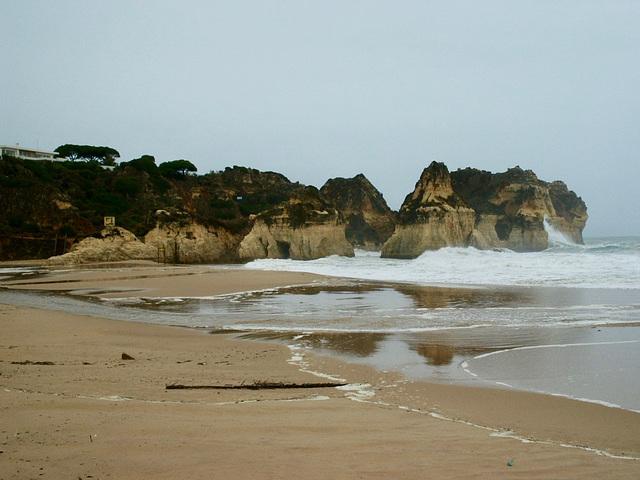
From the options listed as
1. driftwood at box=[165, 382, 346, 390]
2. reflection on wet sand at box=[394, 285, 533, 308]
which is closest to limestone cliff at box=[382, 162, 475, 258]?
reflection on wet sand at box=[394, 285, 533, 308]

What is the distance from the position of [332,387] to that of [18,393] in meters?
2.95

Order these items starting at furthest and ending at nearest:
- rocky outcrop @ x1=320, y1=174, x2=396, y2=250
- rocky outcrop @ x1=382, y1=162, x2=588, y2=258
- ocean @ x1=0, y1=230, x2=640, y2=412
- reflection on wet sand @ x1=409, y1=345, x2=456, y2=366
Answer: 1. rocky outcrop @ x1=320, y1=174, x2=396, y2=250
2. rocky outcrop @ x1=382, y1=162, x2=588, y2=258
3. reflection on wet sand @ x1=409, y1=345, x2=456, y2=366
4. ocean @ x1=0, y1=230, x2=640, y2=412

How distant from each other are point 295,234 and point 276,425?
42269 millimetres

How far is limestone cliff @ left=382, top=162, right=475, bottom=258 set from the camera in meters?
45.2

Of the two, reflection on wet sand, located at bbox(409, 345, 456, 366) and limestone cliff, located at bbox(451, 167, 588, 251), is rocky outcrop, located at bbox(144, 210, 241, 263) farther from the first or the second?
reflection on wet sand, located at bbox(409, 345, 456, 366)

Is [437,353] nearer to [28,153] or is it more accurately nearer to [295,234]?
[295,234]

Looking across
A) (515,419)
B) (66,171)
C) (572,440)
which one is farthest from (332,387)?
(66,171)

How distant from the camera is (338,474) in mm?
2631

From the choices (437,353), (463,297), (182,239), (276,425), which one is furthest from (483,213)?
(276,425)

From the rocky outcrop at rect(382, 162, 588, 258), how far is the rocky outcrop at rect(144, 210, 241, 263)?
17.2 meters

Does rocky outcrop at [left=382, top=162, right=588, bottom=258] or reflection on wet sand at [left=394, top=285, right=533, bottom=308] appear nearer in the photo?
reflection on wet sand at [left=394, top=285, right=533, bottom=308]

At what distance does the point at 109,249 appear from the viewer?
130 ft

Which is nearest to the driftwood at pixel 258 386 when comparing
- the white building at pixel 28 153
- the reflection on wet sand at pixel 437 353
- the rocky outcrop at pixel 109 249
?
the reflection on wet sand at pixel 437 353

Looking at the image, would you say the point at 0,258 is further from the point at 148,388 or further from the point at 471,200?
the point at 471,200
